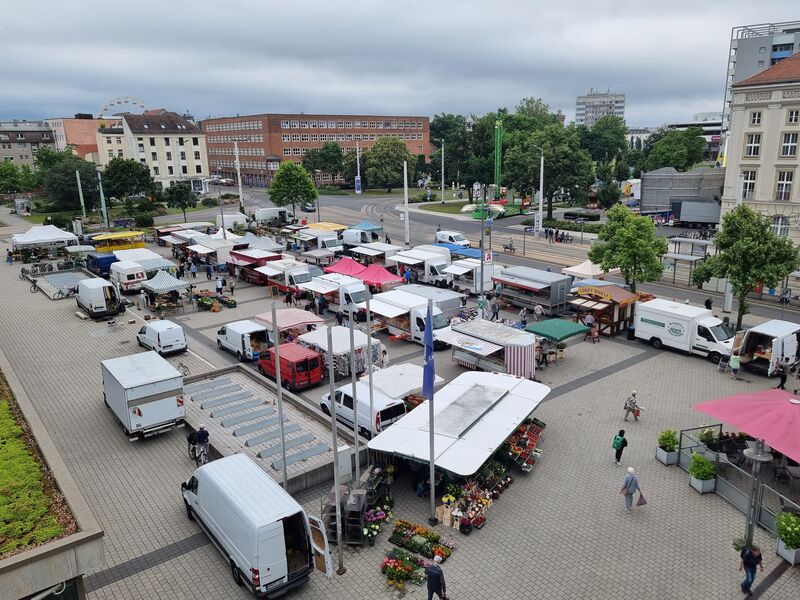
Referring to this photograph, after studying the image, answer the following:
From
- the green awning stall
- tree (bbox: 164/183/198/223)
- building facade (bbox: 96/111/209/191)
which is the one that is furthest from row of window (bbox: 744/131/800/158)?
building facade (bbox: 96/111/209/191)

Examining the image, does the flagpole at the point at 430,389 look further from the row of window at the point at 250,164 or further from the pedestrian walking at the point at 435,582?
the row of window at the point at 250,164

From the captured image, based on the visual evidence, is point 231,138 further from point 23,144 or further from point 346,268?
point 346,268

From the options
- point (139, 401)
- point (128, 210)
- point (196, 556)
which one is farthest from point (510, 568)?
point (128, 210)

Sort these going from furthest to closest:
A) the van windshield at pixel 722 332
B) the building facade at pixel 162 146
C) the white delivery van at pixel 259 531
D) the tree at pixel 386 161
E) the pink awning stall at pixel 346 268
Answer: the building facade at pixel 162 146 → the tree at pixel 386 161 → the pink awning stall at pixel 346 268 → the van windshield at pixel 722 332 → the white delivery van at pixel 259 531

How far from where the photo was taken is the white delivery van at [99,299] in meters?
31.5

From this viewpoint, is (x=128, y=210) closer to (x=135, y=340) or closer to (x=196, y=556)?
(x=135, y=340)

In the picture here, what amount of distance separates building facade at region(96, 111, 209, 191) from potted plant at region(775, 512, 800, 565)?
10198cm

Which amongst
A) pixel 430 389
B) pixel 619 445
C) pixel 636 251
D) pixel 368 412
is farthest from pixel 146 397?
pixel 636 251

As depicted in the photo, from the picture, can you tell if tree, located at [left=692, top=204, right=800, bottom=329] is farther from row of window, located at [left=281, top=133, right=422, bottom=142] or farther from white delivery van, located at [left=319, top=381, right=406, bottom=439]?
row of window, located at [left=281, top=133, right=422, bottom=142]

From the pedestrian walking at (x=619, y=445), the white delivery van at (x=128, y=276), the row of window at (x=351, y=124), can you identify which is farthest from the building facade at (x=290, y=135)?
the pedestrian walking at (x=619, y=445)

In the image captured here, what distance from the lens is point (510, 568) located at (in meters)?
12.5

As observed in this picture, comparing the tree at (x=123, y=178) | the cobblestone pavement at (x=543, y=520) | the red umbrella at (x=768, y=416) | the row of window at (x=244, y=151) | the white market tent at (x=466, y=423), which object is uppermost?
the row of window at (x=244, y=151)

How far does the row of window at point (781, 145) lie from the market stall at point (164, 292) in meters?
41.9

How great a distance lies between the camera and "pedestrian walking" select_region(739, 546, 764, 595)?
1136 centimetres
